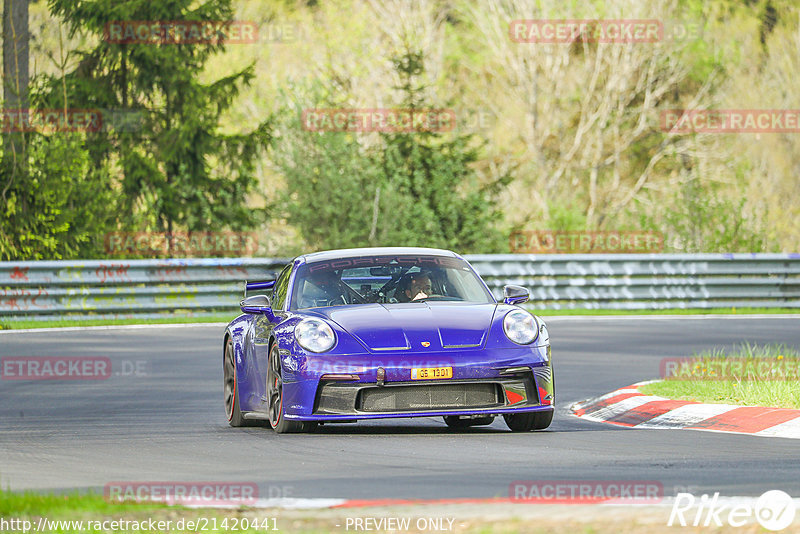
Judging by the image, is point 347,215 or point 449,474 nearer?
point 449,474

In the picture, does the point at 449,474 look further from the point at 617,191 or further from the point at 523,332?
the point at 617,191

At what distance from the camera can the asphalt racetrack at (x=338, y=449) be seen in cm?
772

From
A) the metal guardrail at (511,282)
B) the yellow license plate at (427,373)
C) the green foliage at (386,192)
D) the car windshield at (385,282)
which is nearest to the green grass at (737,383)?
the car windshield at (385,282)

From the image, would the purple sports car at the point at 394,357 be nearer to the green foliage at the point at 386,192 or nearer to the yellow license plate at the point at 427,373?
the yellow license plate at the point at 427,373

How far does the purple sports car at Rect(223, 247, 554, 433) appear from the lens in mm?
10164

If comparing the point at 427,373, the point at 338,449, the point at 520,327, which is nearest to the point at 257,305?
the point at 427,373

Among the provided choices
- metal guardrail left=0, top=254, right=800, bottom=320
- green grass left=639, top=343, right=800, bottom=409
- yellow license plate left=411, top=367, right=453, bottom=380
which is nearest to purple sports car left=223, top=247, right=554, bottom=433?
yellow license plate left=411, top=367, right=453, bottom=380

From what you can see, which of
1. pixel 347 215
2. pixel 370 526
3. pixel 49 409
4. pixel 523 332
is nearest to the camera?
pixel 370 526

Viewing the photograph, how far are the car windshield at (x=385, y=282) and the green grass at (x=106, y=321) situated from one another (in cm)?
1317

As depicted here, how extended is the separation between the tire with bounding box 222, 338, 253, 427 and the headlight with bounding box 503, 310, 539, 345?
96.0 inches

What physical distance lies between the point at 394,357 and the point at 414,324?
15.6 inches

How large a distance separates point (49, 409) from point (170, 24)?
21.4m

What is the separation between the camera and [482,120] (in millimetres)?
50250

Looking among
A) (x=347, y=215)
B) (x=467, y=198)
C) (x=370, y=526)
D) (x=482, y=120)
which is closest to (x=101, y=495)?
(x=370, y=526)
